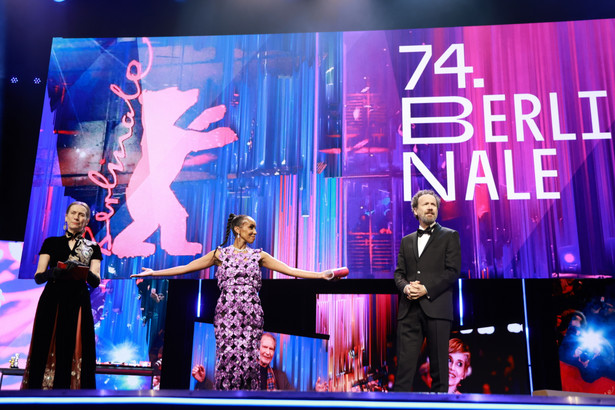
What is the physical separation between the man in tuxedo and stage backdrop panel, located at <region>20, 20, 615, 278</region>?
39.4 inches

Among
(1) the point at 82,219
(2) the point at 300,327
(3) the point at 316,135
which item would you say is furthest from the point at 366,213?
(1) the point at 82,219

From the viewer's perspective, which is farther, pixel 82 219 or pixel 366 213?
pixel 366 213

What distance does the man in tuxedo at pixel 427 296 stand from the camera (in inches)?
129

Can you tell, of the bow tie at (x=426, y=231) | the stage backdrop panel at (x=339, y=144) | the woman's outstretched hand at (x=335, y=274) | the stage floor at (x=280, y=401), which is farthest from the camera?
the stage backdrop panel at (x=339, y=144)

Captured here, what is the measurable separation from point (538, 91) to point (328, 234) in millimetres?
2135

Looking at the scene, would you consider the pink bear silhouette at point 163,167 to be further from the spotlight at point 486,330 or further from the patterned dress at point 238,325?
the spotlight at point 486,330

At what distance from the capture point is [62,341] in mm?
3412

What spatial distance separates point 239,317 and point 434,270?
4.18 feet

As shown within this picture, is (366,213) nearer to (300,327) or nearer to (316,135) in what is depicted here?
(316,135)

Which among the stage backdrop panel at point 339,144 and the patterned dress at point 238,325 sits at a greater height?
the stage backdrop panel at point 339,144

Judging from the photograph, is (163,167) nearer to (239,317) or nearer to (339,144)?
(339,144)

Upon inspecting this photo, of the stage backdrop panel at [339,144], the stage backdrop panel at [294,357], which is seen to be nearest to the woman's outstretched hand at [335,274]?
the stage backdrop panel at [339,144]

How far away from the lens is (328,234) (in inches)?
185

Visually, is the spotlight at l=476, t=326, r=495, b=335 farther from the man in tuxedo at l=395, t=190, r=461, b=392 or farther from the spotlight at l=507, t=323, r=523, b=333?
the man in tuxedo at l=395, t=190, r=461, b=392
